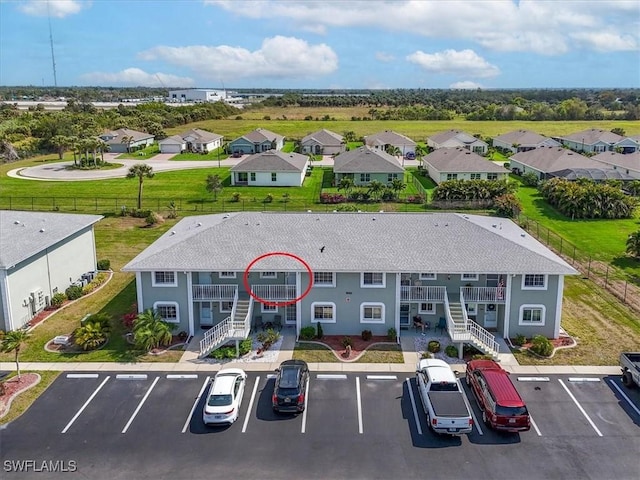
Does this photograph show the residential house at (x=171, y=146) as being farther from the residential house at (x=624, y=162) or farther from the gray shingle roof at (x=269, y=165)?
the residential house at (x=624, y=162)

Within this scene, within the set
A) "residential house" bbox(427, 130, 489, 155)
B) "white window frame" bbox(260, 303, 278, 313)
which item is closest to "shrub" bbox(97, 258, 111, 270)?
"white window frame" bbox(260, 303, 278, 313)

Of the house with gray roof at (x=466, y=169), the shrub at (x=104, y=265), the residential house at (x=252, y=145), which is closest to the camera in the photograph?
the shrub at (x=104, y=265)

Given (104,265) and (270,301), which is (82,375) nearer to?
(270,301)

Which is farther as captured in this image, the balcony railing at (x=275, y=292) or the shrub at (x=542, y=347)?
the balcony railing at (x=275, y=292)

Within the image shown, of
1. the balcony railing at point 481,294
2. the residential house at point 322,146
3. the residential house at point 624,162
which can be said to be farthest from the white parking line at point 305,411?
the residential house at point 322,146

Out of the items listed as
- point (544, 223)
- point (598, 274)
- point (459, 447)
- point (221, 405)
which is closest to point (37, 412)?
point (221, 405)

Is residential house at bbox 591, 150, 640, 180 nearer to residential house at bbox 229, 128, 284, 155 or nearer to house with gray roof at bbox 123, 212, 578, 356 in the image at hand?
house with gray roof at bbox 123, 212, 578, 356

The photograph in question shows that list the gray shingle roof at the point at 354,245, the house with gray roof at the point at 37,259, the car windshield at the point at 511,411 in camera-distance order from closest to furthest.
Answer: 1. the car windshield at the point at 511,411
2. the gray shingle roof at the point at 354,245
3. the house with gray roof at the point at 37,259
